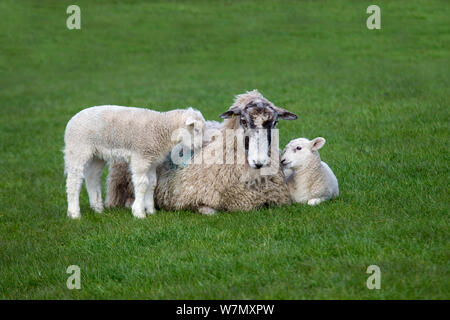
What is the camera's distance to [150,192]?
795cm

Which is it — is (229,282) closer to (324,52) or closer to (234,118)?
(234,118)

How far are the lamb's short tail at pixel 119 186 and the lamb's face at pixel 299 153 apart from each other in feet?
6.39

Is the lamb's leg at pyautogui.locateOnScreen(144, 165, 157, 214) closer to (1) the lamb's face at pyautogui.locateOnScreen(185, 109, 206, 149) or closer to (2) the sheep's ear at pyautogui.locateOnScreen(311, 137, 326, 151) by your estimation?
(1) the lamb's face at pyautogui.locateOnScreen(185, 109, 206, 149)

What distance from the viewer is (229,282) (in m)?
5.66

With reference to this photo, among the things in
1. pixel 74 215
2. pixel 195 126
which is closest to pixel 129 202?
pixel 74 215

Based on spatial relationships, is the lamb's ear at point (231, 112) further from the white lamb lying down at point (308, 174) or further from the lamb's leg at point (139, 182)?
the lamb's leg at point (139, 182)

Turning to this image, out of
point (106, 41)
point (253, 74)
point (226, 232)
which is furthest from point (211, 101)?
point (106, 41)

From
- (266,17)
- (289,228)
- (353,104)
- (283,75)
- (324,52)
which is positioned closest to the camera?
(289,228)

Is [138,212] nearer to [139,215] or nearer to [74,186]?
[139,215]

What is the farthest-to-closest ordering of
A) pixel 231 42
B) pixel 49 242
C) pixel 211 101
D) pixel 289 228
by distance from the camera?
1. pixel 231 42
2. pixel 211 101
3. pixel 49 242
4. pixel 289 228

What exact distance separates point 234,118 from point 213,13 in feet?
82.0

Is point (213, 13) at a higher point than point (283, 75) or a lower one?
higher

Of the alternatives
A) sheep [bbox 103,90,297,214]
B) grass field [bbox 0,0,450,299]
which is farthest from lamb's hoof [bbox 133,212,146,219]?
sheep [bbox 103,90,297,214]

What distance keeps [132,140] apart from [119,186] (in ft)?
3.14
